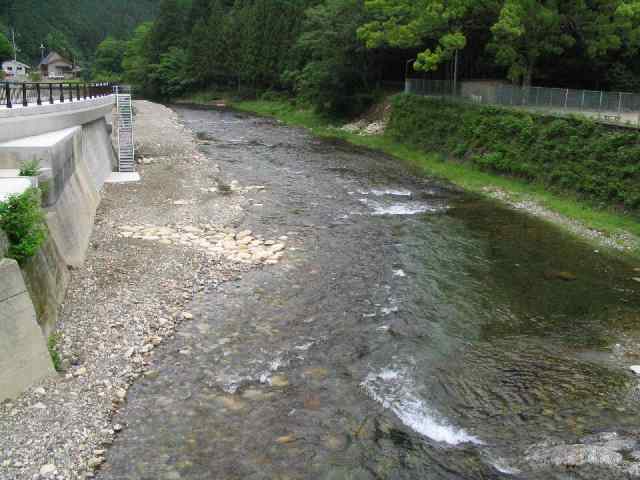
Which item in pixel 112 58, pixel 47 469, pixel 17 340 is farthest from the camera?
pixel 112 58

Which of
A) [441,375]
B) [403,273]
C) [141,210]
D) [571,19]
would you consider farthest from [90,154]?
[571,19]

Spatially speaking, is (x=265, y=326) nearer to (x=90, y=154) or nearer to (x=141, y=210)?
(x=141, y=210)

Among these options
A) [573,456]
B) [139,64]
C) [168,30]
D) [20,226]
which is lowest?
[573,456]

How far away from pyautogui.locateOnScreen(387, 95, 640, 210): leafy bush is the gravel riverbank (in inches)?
530

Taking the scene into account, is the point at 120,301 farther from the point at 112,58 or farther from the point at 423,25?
the point at 112,58

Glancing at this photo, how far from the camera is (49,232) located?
14.0m

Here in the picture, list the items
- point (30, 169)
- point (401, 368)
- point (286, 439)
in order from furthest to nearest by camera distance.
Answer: point (30, 169), point (401, 368), point (286, 439)

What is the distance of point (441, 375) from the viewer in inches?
462

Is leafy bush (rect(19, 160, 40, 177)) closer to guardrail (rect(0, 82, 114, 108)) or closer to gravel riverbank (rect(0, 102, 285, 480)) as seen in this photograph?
gravel riverbank (rect(0, 102, 285, 480))

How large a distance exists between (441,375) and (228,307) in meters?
5.66

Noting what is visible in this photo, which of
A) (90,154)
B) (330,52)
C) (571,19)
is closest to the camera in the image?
(90,154)

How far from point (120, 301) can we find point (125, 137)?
20.7 m

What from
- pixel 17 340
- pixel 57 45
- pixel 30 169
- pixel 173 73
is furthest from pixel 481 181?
pixel 57 45

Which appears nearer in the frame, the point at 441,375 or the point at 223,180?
the point at 441,375
